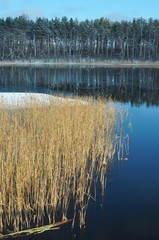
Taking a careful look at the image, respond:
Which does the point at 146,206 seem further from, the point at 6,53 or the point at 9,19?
the point at 9,19

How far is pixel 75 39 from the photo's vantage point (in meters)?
62.1

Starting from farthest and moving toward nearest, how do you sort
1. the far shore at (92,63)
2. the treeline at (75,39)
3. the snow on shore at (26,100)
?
the treeline at (75,39) → the far shore at (92,63) → the snow on shore at (26,100)

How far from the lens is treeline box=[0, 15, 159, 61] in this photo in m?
56.2

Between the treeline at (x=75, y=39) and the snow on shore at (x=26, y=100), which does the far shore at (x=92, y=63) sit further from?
the snow on shore at (x=26, y=100)

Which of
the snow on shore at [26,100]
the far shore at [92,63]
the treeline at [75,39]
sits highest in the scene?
the treeline at [75,39]

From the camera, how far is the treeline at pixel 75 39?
184 ft

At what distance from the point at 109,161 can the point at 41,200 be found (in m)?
2.90

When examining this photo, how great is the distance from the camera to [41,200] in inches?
153

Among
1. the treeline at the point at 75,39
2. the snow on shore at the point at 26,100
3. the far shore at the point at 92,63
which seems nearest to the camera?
the snow on shore at the point at 26,100

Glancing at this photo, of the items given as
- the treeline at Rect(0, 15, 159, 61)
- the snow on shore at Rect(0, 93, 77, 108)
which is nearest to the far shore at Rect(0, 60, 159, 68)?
the treeline at Rect(0, 15, 159, 61)

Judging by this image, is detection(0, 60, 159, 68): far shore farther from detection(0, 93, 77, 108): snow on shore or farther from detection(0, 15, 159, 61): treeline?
detection(0, 93, 77, 108): snow on shore

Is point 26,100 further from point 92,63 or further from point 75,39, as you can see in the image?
point 75,39

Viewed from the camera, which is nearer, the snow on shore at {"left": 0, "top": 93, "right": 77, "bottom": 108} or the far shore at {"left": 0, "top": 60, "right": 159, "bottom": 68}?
the snow on shore at {"left": 0, "top": 93, "right": 77, "bottom": 108}

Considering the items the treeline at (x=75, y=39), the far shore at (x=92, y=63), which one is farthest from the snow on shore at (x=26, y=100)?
the treeline at (x=75, y=39)
